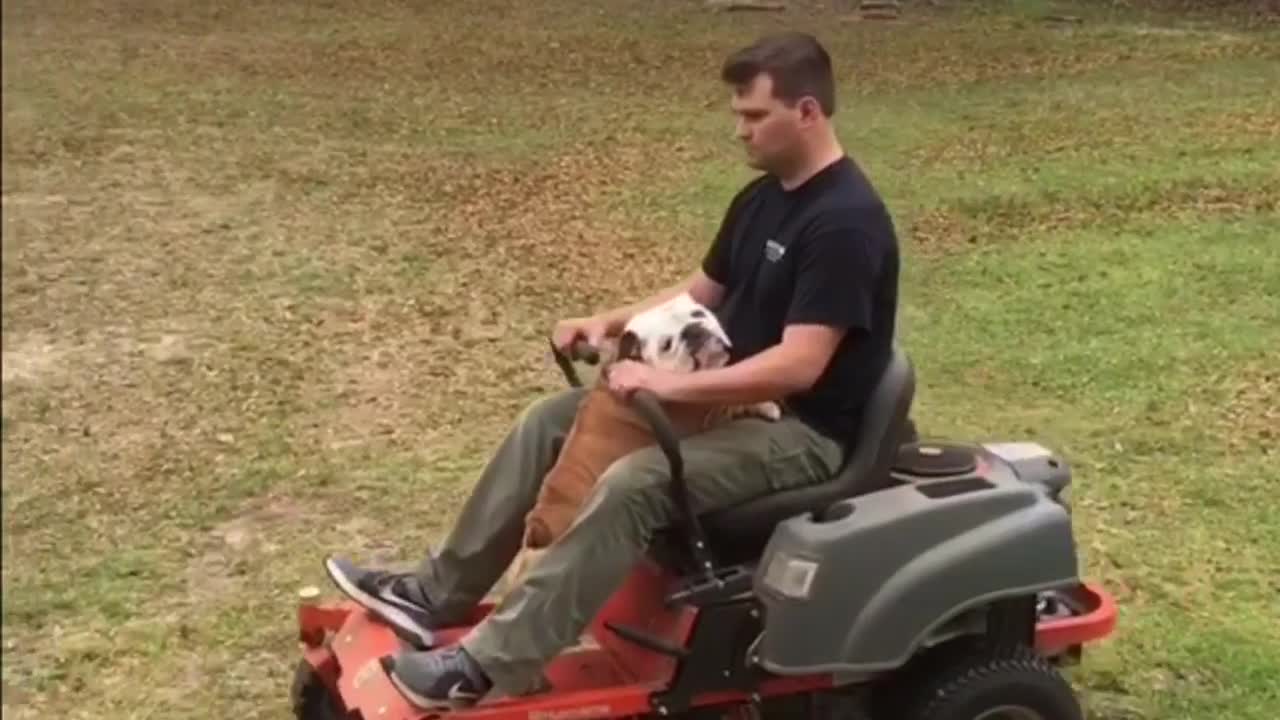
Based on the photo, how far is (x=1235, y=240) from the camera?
7.73 metres

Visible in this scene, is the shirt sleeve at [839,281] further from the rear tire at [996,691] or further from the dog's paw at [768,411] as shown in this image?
the rear tire at [996,691]

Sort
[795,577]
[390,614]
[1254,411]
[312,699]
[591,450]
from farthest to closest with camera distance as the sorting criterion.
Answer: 1. [1254,411]
2. [312,699]
3. [390,614]
4. [591,450]
5. [795,577]

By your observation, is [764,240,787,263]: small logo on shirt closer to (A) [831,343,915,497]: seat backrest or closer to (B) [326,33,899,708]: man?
(B) [326,33,899,708]: man

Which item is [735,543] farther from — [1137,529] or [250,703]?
[1137,529]

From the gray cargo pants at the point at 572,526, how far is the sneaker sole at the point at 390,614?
0.23 feet

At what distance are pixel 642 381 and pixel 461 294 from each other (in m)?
4.19

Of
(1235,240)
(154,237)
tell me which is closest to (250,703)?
(154,237)

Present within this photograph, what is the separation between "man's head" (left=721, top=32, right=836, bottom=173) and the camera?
3.14 m

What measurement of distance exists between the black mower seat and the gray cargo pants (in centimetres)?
3

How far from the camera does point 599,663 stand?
3197 mm

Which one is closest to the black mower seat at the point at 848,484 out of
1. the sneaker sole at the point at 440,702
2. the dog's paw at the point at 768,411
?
the dog's paw at the point at 768,411

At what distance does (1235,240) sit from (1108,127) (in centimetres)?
292

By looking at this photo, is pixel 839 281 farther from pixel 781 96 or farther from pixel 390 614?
pixel 390 614

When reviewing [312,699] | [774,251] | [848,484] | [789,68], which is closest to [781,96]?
[789,68]
